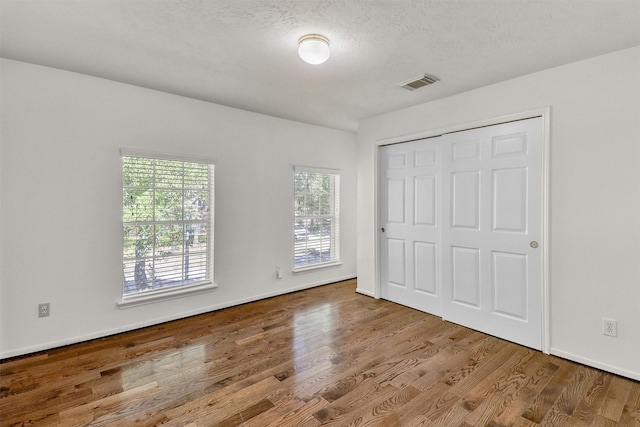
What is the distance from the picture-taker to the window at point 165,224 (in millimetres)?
3184

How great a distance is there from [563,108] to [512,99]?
43 centimetres

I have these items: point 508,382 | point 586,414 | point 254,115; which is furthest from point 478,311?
point 254,115

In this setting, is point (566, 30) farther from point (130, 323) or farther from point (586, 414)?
point (130, 323)

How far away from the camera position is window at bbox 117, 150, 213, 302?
10.4 ft

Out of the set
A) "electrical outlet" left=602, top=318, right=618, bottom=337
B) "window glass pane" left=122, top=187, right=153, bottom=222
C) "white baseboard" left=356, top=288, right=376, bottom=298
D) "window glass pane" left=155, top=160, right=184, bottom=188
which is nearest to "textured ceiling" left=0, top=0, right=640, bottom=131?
"window glass pane" left=155, top=160, right=184, bottom=188

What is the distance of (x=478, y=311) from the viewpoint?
3.23 metres

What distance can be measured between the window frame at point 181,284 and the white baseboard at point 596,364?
350 centimetres

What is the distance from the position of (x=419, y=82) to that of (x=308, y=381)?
2.82 metres

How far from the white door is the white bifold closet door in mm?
12

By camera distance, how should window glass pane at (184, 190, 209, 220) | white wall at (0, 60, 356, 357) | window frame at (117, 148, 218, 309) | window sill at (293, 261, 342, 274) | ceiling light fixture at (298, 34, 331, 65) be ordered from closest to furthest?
ceiling light fixture at (298, 34, 331, 65)
white wall at (0, 60, 356, 357)
window frame at (117, 148, 218, 309)
window glass pane at (184, 190, 209, 220)
window sill at (293, 261, 342, 274)

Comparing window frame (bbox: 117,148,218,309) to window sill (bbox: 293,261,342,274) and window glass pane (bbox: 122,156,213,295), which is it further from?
window sill (bbox: 293,261,342,274)

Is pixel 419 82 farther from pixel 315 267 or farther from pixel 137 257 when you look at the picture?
pixel 137 257

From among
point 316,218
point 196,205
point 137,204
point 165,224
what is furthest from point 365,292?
point 137,204

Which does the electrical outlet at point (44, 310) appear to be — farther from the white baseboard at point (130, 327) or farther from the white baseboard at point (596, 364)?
the white baseboard at point (596, 364)
